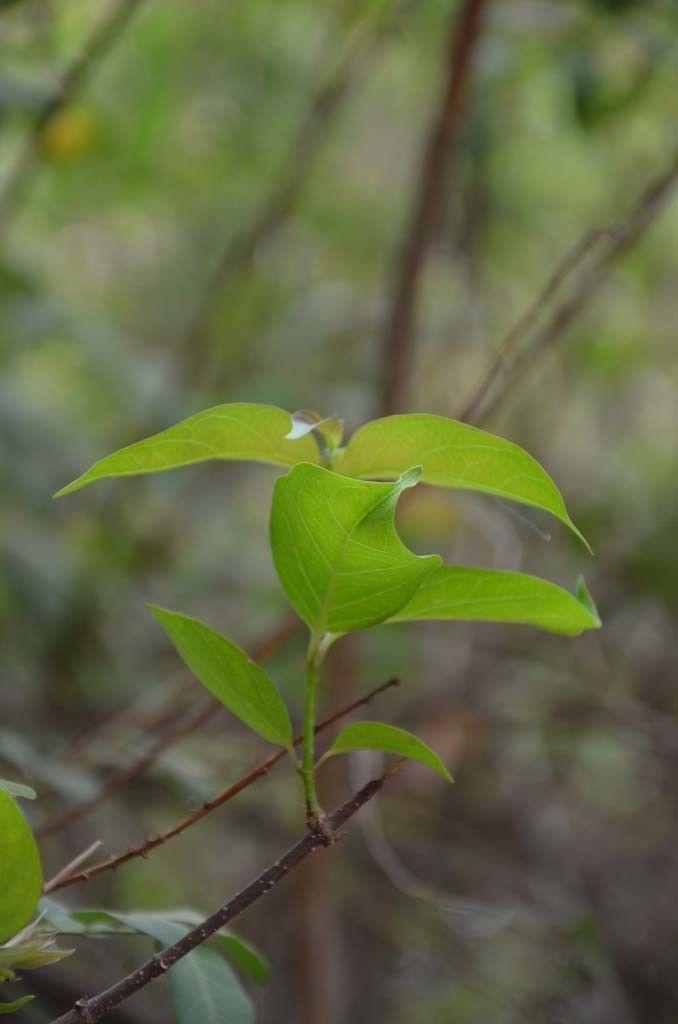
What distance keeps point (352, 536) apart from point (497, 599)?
0.07m

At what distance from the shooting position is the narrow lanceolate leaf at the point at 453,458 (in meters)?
0.37

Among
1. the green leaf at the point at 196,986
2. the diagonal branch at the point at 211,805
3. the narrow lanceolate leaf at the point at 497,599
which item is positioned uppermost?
the narrow lanceolate leaf at the point at 497,599

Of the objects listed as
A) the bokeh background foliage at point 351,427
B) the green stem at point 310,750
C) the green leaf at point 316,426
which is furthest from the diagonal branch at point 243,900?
the bokeh background foliage at point 351,427

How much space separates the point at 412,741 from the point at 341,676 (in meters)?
0.80

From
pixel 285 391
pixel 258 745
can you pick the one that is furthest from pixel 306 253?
pixel 258 745

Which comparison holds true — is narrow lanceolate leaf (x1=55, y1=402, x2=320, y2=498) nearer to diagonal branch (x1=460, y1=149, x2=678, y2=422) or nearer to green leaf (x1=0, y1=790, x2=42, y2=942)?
green leaf (x1=0, y1=790, x2=42, y2=942)

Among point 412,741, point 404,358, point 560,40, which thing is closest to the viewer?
point 412,741

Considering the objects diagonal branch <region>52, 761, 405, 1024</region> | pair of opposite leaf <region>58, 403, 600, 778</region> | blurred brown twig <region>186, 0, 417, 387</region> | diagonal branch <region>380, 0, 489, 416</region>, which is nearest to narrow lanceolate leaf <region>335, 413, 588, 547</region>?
pair of opposite leaf <region>58, 403, 600, 778</region>

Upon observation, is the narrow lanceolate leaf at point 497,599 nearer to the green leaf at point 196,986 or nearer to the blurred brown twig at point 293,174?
the green leaf at point 196,986

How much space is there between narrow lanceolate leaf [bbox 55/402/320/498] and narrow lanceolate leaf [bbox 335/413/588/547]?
0.02 meters

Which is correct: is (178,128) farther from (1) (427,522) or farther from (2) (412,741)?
(2) (412,741)

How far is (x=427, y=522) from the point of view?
1.56 meters

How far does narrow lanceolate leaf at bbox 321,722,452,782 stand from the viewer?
1.24 feet

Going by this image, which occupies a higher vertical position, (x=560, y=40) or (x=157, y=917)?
(x=560, y=40)
